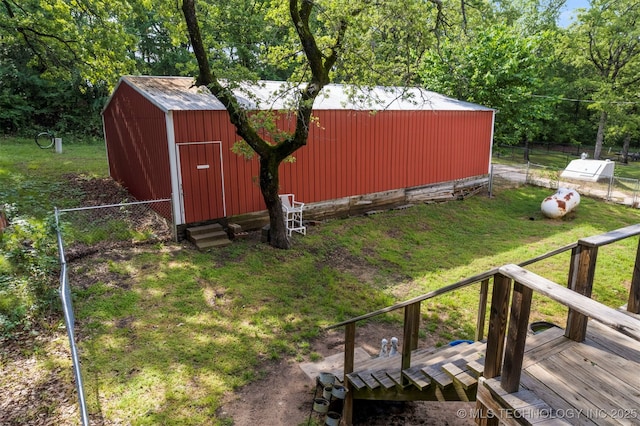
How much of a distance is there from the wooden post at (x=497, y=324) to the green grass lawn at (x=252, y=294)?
294 centimetres

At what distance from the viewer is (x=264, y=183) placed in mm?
8469

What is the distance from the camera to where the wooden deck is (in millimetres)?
2475

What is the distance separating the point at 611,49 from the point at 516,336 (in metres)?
29.1

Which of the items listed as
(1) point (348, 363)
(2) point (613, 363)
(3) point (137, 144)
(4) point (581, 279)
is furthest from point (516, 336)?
(3) point (137, 144)

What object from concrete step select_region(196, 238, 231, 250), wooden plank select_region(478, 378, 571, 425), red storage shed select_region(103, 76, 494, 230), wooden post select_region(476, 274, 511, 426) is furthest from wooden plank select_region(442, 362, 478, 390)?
concrete step select_region(196, 238, 231, 250)

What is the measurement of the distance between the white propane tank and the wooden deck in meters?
10.2

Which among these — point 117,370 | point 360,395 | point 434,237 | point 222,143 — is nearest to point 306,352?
point 360,395

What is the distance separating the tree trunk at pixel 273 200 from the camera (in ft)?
27.4

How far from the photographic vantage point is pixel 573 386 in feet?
8.93

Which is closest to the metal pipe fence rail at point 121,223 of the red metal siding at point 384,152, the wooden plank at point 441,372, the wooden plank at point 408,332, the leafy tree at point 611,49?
the red metal siding at point 384,152

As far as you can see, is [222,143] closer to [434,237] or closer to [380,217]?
[380,217]

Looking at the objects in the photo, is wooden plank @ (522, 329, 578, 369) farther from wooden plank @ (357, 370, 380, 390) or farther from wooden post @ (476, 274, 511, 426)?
wooden plank @ (357, 370, 380, 390)

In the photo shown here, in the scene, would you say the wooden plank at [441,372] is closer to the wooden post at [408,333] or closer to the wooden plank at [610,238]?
the wooden post at [408,333]

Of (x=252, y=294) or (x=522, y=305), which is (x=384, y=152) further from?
(x=522, y=305)
